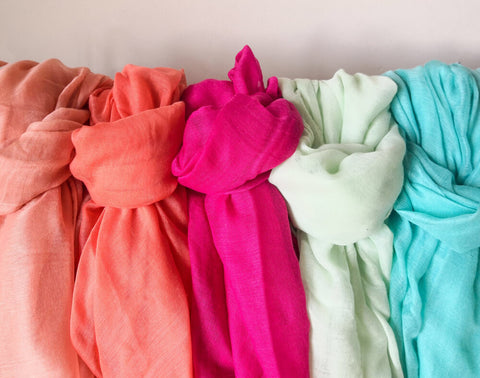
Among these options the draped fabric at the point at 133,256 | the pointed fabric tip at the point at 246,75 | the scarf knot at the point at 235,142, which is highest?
the pointed fabric tip at the point at 246,75

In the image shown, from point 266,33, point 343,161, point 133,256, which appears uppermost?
point 266,33

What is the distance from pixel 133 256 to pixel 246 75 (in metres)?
0.32

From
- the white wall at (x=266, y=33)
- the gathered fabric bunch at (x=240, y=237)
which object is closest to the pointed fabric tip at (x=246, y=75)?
the gathered fabric bunch at (x=240, y=237)

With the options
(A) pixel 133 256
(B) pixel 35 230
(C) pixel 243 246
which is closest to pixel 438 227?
(C) pixel 243 246

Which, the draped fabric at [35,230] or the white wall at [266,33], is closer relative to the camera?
the draped fabric at [35,230]

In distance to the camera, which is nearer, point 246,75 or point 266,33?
point 246,75

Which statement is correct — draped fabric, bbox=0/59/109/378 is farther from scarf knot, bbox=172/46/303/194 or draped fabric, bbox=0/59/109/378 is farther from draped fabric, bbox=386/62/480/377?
draped fabric, bbox=386/62/480/377

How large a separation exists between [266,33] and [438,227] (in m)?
0.50

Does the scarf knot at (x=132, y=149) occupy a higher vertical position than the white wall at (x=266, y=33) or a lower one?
lower

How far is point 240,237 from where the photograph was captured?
1.89 feet

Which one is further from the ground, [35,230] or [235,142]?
[235,142]

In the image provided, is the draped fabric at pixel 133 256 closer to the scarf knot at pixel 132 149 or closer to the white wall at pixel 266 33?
the scarf knot at pixel 132 149

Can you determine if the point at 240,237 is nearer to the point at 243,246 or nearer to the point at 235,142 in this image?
the point at 243,246

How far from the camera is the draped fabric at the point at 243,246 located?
55 cm
